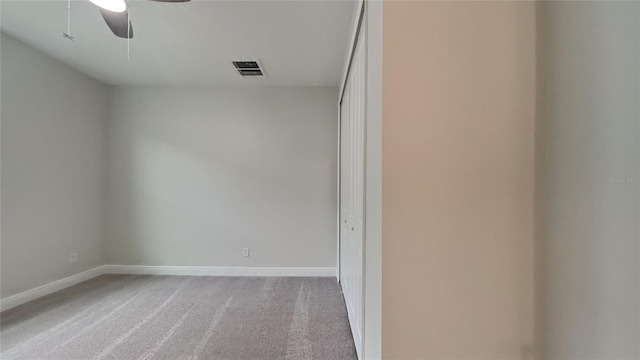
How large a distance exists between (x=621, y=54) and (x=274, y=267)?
3518mm

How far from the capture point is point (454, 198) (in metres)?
0.86

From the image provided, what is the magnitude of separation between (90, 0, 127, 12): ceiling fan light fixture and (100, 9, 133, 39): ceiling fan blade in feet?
0.21

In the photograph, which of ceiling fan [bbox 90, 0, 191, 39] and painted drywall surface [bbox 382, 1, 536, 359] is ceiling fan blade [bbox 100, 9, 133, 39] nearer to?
ceiling fan [bbox 90, 0, 191, 39]

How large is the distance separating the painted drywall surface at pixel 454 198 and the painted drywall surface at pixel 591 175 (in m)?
0.06

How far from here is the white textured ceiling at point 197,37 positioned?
2062 mm

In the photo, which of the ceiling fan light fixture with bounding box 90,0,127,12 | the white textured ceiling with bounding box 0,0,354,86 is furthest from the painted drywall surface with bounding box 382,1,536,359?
the ceiling fan light fixture with bounding box 90,0,127,12

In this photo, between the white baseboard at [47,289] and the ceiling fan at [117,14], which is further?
the white baseboard at [47,289]

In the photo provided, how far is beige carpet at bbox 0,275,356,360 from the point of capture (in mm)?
1921

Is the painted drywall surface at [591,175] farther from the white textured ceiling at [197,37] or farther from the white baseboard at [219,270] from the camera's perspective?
the white baseboard at [219,270]

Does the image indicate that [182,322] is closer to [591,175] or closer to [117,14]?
[117,14]

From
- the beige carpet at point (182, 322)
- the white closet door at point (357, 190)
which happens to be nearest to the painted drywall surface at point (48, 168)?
the beige carpet at point (182, 322)

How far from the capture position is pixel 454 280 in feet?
2.81

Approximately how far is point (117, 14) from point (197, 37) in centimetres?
77

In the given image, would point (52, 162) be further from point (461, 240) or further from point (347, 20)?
point (461, 240)
